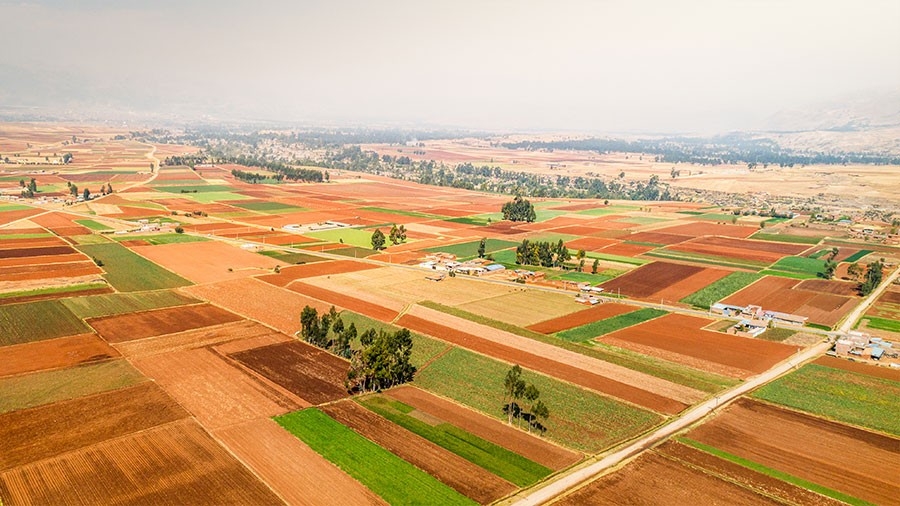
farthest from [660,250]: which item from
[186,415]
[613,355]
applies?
[186,415]

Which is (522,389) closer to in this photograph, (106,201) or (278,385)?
(278,385)

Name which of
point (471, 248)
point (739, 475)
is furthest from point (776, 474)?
point (471, 248)

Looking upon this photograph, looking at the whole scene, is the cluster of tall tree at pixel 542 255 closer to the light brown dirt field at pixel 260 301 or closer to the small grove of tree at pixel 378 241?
the small grove of tree at pixel 378 241

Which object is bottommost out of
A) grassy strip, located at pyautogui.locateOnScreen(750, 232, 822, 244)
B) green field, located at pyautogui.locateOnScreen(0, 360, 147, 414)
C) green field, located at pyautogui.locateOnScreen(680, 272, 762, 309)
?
green field, located at pyautogui.locateOnScreen(0, 360, 147, 414)

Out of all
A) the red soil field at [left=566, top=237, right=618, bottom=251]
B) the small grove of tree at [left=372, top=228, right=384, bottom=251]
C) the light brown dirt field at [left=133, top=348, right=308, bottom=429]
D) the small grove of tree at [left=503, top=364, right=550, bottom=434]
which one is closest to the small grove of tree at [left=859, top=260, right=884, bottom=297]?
the red soil field at [left=566, top=237, right=618, bottom=251]

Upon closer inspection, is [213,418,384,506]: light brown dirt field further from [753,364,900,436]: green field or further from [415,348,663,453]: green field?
[753,364,900,436]: green field

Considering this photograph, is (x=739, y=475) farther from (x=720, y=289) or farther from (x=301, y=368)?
(x=720, y=289)
